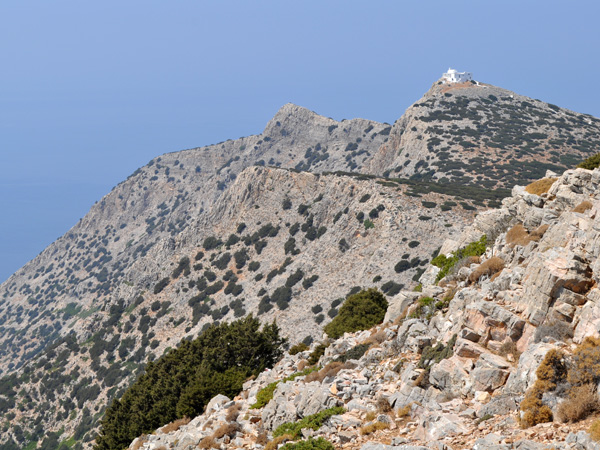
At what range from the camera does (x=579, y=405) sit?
14.0 metres

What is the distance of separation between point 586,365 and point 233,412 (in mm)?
17747

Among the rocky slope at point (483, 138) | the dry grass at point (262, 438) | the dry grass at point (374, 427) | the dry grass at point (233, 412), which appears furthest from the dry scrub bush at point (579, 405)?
the rocky slope at point (483, 138)

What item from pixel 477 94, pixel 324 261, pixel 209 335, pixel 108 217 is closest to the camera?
pixel 209 335

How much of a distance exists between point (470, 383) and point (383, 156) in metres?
130

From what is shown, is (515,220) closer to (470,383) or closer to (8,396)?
(470,383)

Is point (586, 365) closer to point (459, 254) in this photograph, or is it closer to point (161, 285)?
point (459, 254)

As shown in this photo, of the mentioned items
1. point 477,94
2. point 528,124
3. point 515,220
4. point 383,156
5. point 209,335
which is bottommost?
point 209,335

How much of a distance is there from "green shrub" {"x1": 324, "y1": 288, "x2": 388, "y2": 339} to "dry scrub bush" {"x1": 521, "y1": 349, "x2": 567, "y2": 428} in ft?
71.8

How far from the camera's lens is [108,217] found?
611 feet

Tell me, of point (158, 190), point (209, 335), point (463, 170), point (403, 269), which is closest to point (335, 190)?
point (403, 269)

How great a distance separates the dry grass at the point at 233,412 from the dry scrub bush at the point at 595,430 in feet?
57.7

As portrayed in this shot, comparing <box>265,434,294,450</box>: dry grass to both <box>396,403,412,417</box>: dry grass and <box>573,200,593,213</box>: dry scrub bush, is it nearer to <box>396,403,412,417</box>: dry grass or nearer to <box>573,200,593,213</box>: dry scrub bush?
<box>396,403,412,417</box>: dry grass

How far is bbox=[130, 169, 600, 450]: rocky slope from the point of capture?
15477 millimetres

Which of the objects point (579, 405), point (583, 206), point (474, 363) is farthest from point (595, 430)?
point (583, 206)
